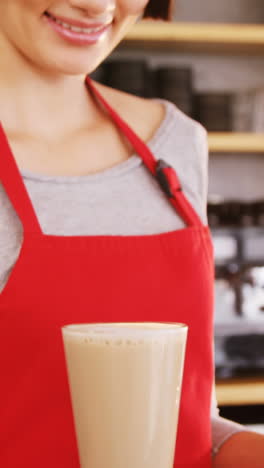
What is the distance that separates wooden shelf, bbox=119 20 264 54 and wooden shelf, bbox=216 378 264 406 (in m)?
1.28

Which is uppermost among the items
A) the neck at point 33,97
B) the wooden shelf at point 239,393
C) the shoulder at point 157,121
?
the neck at point 33,97

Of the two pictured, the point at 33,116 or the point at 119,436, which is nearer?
the point at 119,436

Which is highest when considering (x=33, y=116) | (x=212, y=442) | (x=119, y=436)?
(x=33, y=116)

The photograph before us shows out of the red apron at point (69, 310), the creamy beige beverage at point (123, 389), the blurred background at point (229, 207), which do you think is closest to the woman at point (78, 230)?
the red apron at point (69, 310)

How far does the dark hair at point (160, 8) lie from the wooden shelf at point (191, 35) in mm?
1171

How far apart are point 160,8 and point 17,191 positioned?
485 mm

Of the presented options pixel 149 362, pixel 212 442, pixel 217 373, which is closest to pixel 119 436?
pixel 149 362

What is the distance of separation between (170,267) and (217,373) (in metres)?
1.39

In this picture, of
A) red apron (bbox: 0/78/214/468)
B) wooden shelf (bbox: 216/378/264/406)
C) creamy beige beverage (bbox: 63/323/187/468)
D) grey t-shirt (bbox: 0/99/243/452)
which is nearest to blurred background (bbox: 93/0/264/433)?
wooden shelf (bbox: 216/378/264/406)

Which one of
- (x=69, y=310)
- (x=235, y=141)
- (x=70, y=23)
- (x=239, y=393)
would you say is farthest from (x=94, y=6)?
(x=239, y=393)

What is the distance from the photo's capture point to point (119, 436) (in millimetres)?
666

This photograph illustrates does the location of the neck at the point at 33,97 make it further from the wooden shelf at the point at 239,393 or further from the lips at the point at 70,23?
the wooden shelf at the point at 239,393

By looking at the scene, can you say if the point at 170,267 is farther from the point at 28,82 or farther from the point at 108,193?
the point at 28,82

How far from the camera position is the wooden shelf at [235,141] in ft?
7.99
